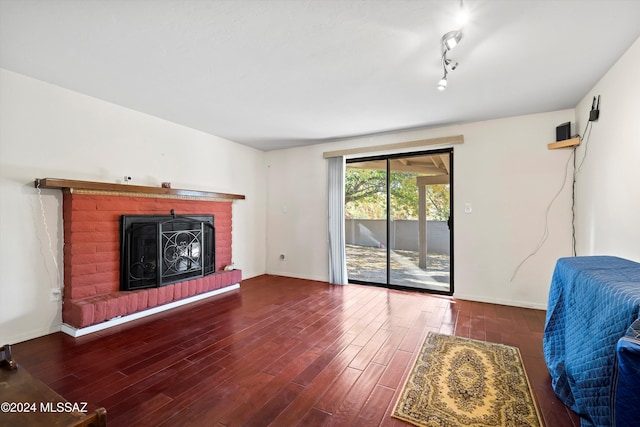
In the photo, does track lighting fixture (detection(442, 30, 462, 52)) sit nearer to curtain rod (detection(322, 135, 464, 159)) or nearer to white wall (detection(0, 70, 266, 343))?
curtain rod (detection(322, 135, 464, 159))

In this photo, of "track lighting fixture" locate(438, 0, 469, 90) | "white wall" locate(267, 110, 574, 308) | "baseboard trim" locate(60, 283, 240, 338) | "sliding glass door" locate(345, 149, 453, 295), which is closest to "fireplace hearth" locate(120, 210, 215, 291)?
"baseboard trim" locate(60, 283, 240, 338)

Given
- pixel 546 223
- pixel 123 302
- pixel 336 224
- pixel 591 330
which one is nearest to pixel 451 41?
pixel 591 330

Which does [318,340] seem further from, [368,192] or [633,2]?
[633,2]

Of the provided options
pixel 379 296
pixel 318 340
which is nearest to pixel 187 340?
pixel 318 340

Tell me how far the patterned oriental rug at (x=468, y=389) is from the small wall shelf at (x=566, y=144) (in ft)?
7.55

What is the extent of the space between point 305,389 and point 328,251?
292 cm

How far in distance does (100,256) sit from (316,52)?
2.92m

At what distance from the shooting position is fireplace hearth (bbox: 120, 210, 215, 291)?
10.1 feet

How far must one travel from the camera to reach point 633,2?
5.13 ft

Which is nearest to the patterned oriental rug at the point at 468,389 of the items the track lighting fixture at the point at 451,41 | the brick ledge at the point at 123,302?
the track lighting fixture at the point at 451,41

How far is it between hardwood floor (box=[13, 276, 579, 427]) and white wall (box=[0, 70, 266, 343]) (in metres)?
0.40

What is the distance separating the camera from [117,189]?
117 inches

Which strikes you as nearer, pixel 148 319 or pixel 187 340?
pixel 187 340

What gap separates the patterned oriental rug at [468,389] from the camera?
5.02 feet
